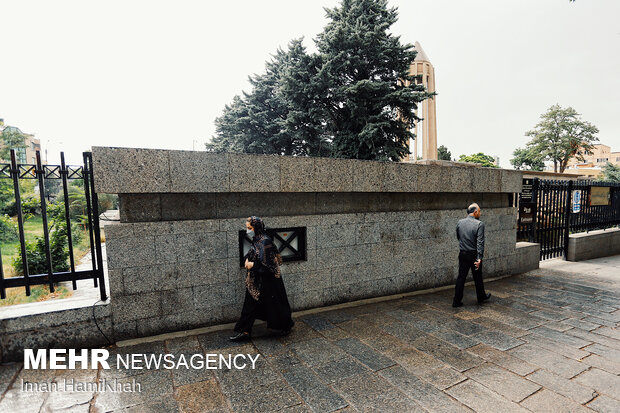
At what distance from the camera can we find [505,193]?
7.81 m

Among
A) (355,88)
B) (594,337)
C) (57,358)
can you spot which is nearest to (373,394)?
(594,337)

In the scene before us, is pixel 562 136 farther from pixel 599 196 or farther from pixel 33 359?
pixel 33 359

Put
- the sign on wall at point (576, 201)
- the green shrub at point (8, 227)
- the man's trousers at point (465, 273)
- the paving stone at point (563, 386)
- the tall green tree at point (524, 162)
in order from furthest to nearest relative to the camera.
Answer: the tall green tree at point (524, 162)
the sign on wall at point (576, 201)
the green shrub at point (8, 227)
the man's trousers at point (465, 273)
the paving stone at point (563, 386)

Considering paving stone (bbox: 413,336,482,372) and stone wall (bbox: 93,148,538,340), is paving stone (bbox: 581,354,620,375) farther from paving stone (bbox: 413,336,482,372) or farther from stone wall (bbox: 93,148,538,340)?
stone wall (bbox: 93,148,538,340)

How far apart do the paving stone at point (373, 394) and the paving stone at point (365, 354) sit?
9.5 inches

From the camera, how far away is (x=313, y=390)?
3193 mm

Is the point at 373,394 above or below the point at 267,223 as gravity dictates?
below

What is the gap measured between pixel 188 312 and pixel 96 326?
3.61ft

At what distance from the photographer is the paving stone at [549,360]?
357cm

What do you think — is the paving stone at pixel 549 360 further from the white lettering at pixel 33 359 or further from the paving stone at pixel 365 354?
the white lettering at pixel 33 359

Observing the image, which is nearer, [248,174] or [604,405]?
[604,405]

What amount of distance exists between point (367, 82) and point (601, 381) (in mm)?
15410

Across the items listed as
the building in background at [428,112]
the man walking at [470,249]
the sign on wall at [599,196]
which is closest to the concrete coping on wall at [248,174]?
the man walking at [470,249]

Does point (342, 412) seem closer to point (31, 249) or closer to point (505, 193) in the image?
point (505, 193)
